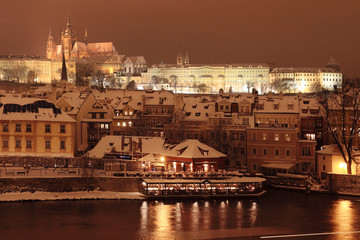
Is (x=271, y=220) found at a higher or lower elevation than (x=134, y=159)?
lower

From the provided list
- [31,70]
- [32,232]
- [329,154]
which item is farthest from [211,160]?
[31,70]

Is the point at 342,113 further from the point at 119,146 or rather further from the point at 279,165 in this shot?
the point at 119,146

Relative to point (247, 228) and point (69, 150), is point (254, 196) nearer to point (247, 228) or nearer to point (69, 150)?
point (247, 228)

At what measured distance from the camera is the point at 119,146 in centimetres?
4334

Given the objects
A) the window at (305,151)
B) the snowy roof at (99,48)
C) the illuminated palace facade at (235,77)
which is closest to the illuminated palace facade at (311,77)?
the illuminated palace facade at (235,77)

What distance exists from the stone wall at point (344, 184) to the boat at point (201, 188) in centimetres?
545

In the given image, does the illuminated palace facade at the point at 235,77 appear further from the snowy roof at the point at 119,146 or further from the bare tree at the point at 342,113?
the snowy roof at the point at 119,146

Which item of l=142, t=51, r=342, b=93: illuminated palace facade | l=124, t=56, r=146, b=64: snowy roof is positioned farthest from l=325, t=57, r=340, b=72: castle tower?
l=124, t=56, r=146, b=64: snowy roof

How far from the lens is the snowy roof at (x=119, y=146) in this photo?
4286cm

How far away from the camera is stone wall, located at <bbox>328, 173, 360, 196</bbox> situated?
3912 centimetres

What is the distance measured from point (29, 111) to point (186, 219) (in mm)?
18676

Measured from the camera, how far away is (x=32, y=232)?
28.3m

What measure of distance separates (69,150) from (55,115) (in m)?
3.17

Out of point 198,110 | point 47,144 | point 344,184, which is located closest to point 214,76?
point 198,110
